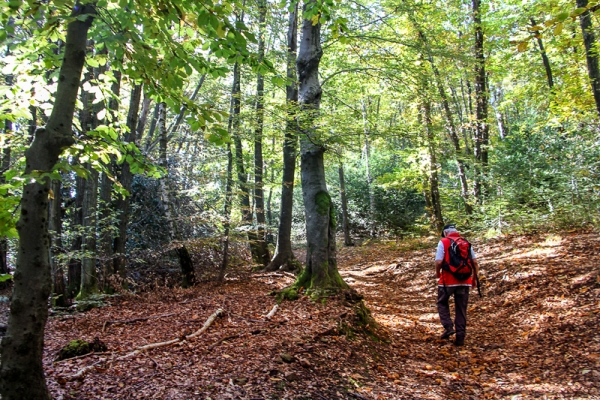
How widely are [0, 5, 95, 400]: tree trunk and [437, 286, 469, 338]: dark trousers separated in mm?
5185

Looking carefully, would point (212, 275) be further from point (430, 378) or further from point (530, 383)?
point (530, 383)

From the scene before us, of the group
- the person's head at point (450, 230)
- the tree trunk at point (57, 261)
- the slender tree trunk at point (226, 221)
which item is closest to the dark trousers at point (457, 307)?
the person's head at point (450, 230)

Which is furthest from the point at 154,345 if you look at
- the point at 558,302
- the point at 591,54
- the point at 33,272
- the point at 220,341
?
the point at 591,54

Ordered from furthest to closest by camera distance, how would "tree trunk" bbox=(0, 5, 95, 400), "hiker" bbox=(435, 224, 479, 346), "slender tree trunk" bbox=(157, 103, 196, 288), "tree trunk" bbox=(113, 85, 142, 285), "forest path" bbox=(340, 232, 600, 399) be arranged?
"slender tree trunk" bbox=(157, 103, 196, 288) < "tree trunk" bbox=(113, 85, 142, 285) < "hiker" bbox=(435, 224, 479, 346) < "forest path" bbox=(340, 232, 600, 399) < "tree trunk" bbox=(0, 5, 95, 400)

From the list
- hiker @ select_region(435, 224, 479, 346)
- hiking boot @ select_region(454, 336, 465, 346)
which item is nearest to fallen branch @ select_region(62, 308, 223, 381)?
hiker @ select_region(435, 224, 479, 346)

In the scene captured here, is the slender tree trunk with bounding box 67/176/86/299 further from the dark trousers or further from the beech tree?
the dark trousers

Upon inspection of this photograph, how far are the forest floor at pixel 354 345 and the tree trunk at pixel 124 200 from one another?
1055 millimetres

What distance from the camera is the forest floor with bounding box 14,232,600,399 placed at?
3.50m

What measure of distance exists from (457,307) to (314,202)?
2.91 meters

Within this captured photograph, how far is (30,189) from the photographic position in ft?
7.56

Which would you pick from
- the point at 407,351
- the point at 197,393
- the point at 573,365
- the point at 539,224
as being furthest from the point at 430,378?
the point at 539,224

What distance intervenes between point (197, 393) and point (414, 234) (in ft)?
52.7

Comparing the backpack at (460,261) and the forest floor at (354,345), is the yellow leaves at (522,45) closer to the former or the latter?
the forest floor at (354,345)

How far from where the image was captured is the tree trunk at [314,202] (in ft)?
21.6
